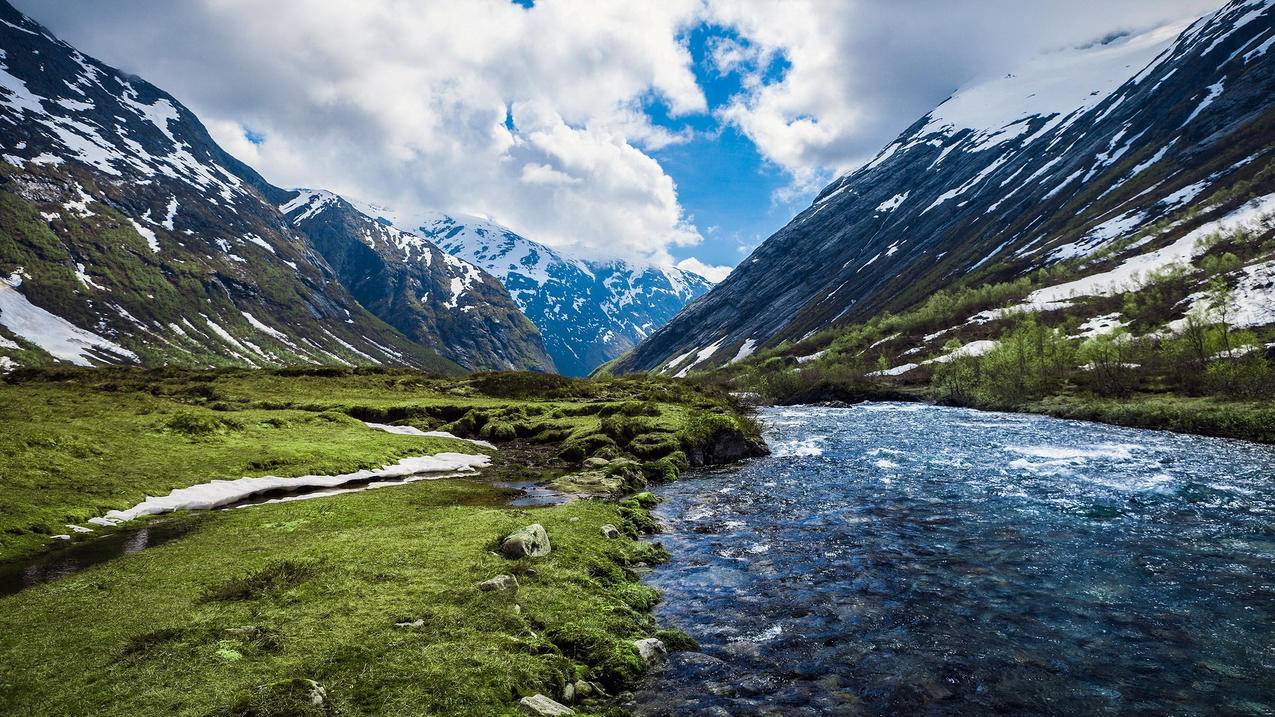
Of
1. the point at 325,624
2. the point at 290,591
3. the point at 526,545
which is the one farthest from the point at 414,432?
the point at 325,624

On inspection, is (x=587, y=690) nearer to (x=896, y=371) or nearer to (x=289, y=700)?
(x=289, y=700)

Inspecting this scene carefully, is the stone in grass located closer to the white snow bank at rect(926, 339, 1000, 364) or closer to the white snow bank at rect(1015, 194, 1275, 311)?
the white snow bank at rect(926, 339, 1000, 364)

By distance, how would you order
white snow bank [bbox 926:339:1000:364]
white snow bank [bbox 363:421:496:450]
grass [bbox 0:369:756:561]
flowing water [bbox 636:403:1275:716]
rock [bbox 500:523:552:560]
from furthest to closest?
white snow bank [bbox 926:339:1000:364], white snow bank [bbox 363:421:496:450], grass [bbox 0:369:756:561], rock [bbox 500:523:552:560], flowing water [bbox 636:403:1275:716]

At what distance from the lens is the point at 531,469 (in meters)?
41.3

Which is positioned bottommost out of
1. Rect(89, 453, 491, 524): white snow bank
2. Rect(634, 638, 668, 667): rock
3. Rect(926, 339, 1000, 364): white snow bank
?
Rect(634, 638, 668, 667): rock

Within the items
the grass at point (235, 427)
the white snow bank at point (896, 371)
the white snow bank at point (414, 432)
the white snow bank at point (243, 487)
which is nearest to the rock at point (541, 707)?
the grass at point (235, 427)

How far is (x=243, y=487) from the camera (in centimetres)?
2744

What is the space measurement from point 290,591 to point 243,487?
16013 mm

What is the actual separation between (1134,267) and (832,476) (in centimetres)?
16969

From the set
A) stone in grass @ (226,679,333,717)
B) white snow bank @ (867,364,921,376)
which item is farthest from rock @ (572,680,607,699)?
white snow bank @ (867,364,921,376)

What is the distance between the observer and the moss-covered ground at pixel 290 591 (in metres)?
10.8

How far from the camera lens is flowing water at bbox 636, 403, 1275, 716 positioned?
510 inches

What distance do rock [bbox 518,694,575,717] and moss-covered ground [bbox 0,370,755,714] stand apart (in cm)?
40

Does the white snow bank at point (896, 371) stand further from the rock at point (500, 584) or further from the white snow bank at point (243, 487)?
the rock at point (500, 584)
